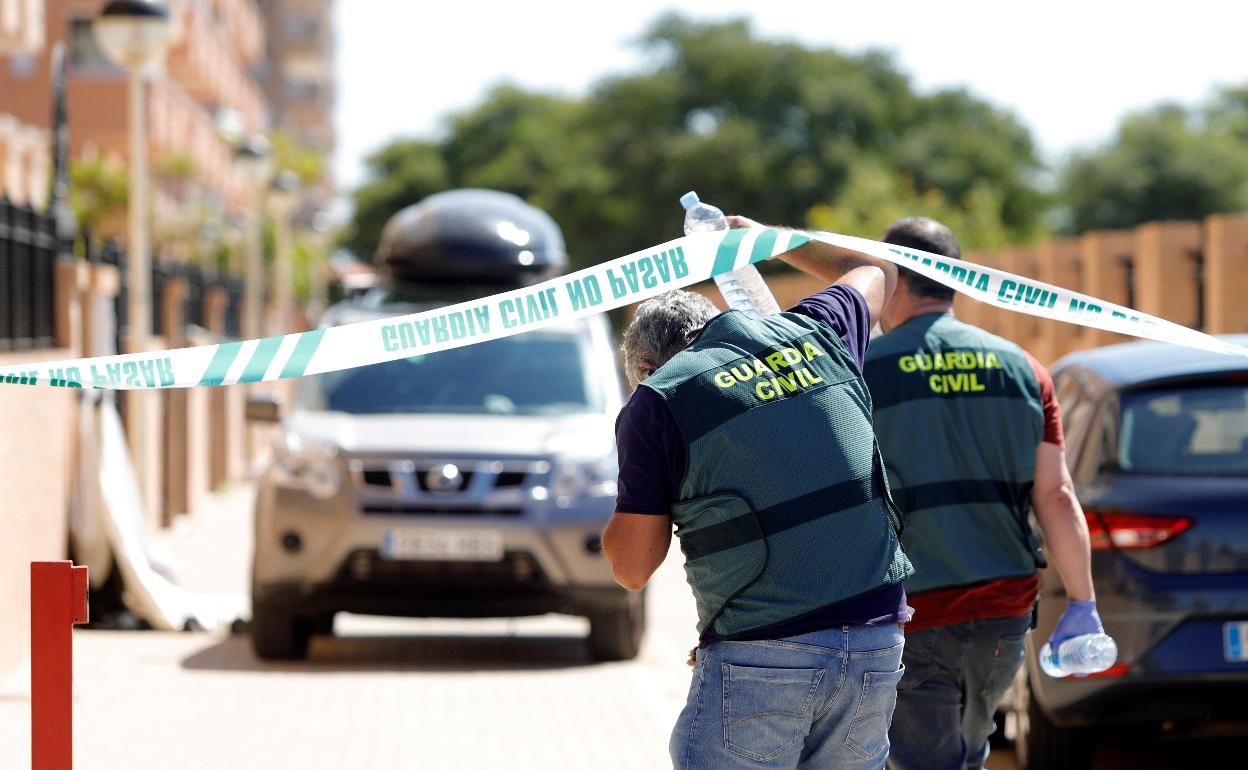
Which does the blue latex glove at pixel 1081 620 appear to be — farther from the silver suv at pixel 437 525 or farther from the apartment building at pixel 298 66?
the apartment building at pixel 298 66

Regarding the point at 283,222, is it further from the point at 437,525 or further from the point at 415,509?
the point at 437,525

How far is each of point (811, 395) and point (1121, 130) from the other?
9415cm

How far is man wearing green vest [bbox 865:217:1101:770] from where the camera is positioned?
5098 millimetres

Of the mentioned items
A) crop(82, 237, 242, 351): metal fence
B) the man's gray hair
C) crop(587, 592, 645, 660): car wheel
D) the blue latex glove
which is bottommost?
crop(587, 592, 645, 660): car wheel

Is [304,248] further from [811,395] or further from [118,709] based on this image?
[811,395]

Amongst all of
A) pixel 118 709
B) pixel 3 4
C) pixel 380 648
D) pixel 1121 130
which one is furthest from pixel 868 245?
pixel 1121 130

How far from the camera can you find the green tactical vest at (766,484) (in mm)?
3822

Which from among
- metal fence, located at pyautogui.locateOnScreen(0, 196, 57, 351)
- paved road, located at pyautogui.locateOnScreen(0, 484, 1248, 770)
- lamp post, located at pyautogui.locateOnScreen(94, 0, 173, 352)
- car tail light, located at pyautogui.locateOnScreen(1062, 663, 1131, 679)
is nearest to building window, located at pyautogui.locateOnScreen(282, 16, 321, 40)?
lamp post, located at pyautogui.locateOnScreen(94, 0, 173, 352)

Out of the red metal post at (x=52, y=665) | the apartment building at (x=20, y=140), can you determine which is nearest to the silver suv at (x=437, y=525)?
the red metal post at (x=52, y=665)

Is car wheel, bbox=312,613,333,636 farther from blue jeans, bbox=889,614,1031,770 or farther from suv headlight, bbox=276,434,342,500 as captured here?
blue jeans, bbox=889,614,1031,770

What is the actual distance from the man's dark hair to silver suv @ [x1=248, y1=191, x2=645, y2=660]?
4732mm

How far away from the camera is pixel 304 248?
5459 centimetres

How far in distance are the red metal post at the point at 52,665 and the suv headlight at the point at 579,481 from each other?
5.62 meters

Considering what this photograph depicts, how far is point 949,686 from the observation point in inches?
202
